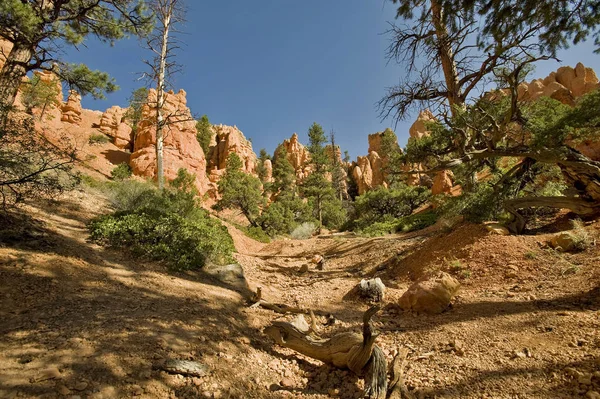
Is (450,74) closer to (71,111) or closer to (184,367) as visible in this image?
(184,367)

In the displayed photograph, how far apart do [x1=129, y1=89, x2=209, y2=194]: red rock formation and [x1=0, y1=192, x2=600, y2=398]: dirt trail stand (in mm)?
20019

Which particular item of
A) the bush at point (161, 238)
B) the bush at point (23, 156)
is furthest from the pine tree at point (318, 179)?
the bush at point (23, 156)

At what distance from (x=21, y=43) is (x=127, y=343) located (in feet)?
21.8

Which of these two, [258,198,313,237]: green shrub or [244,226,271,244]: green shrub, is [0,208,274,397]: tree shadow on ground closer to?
[244,226,271,244]: green shrub

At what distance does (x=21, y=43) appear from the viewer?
5.64 meters

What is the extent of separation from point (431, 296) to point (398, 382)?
215cm

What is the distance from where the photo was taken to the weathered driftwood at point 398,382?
2.47m

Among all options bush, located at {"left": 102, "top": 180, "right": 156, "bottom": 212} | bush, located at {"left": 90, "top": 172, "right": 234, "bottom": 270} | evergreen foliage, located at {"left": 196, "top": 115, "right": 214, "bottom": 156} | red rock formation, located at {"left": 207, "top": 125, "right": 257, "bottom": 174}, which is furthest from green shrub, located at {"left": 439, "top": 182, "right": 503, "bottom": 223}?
evergreen foliage, located at {"left": 196, "top": 115, "right": 214, "bottom": 156}

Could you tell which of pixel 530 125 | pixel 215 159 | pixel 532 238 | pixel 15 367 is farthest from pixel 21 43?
pixel 215 159

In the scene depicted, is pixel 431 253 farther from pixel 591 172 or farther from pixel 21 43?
pixel 21 43

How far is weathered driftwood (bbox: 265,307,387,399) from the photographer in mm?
2624

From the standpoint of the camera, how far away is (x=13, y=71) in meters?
5.63

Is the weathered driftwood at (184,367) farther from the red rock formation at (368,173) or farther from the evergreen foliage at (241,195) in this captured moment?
the red rock formation at (368,173)

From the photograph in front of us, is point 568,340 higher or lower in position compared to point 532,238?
lower
